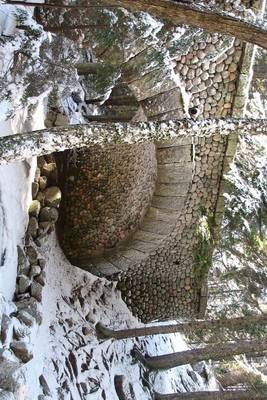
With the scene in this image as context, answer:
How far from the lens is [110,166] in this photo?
8.37 metres

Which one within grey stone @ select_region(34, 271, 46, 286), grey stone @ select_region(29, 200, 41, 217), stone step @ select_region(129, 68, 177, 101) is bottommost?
grey stone @ select_region(34, 271, 46, 286)

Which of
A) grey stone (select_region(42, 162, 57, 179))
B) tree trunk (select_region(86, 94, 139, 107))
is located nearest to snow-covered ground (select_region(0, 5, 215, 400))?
grey stone (select_region(42, 162, 57, 179))

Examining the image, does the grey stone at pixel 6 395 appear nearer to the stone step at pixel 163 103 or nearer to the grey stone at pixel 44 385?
the grey stone at pixel 44 385

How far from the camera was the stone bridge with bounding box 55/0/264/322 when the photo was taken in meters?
6.71

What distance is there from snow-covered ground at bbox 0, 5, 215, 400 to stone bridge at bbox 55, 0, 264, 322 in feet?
1.91

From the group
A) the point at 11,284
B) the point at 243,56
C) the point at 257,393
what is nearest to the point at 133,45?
the point at 243,56

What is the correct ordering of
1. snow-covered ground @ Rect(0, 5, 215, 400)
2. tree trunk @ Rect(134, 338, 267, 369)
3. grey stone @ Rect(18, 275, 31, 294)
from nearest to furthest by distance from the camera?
1. snow-covered ground @ Rect(0, 5, 215, 400)
2. grey stone @ Rect(18, 275, 31, 294)
3. tree trunk @ Rect(134, 338, 267, 369)

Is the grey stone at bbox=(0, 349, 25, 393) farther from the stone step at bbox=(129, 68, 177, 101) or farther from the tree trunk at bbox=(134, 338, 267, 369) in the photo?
the stone step at bbox=(129, 68, 177, 101)

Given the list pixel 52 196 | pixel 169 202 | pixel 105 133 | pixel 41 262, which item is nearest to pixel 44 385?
pixel 41 262

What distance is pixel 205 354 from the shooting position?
7.09 meters

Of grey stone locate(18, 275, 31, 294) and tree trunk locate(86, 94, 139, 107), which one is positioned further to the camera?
tree trunk locate(86, 94, 139, 107)

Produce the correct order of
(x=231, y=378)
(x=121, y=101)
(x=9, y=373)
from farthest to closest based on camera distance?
1. (x=231, y=378)
2. (x=121, y=101)
3. (x=9, y=373)

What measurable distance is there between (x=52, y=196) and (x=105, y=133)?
4201mm

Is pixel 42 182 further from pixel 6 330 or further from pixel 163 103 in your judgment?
pixel 6 330
